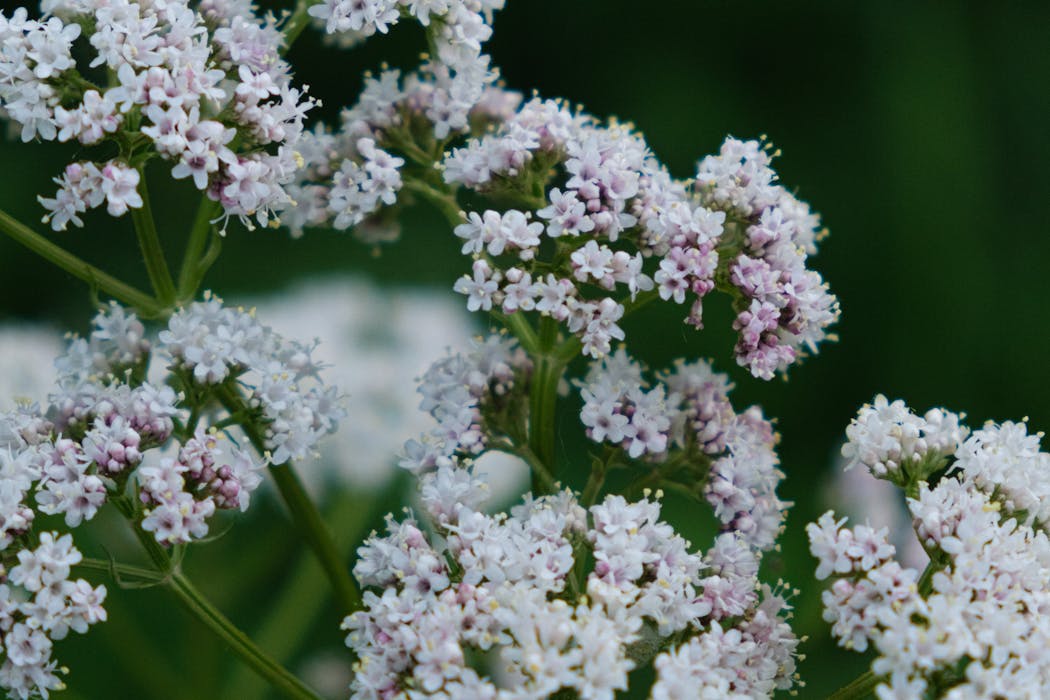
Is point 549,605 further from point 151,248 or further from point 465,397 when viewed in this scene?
point 151,248

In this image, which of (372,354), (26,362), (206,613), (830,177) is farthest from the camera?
(830,177)

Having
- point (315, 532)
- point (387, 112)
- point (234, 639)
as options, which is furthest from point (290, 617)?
point (387, 112)

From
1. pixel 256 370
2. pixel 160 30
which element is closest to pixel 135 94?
pixel 160 30

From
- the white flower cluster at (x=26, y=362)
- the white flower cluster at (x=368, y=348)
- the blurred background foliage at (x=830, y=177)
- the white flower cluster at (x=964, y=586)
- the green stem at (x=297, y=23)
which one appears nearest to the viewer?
the white flower cluster at (x=964, y=586)

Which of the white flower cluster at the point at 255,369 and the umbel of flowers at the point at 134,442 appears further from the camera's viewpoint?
the white flower cluster at the point at 255,369

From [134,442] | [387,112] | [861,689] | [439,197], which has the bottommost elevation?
[861,689]

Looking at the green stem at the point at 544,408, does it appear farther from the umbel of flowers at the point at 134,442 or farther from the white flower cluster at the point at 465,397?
the umbel of flowers at the point at 134,442

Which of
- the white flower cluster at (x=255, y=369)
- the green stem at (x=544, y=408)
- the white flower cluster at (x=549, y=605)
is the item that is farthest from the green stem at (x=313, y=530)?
the green stem at (x=544, y=408)

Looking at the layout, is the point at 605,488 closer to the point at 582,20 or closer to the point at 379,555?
the point at 379,555
